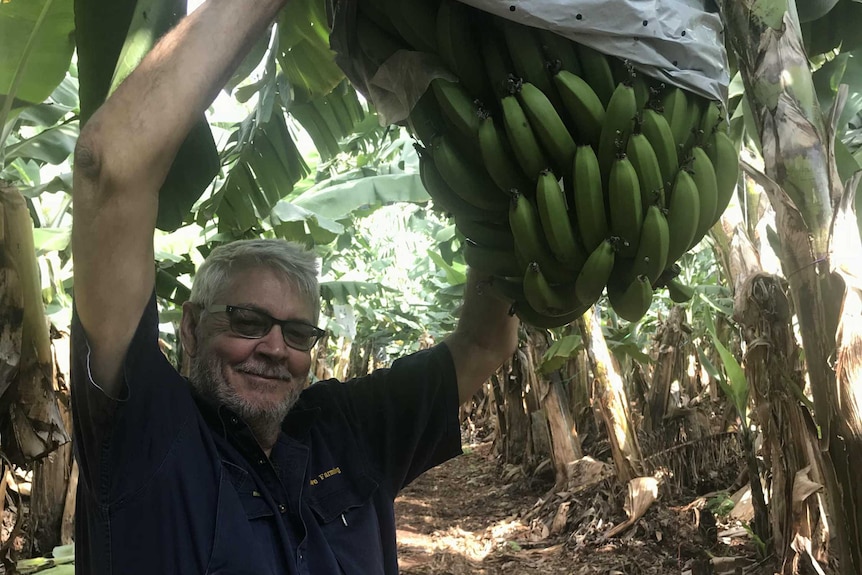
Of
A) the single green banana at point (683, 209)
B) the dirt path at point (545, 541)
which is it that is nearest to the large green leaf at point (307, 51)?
the single green banana at point (683, 209)

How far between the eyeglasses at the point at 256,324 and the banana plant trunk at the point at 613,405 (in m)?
3.52

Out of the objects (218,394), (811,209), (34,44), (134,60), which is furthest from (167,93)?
(811,209)

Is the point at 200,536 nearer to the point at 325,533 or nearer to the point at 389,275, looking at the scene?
the point at 325,533

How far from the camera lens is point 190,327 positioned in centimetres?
141

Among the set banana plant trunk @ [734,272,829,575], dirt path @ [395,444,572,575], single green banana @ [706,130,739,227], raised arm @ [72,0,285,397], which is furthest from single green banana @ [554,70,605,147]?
dirt path @ [395,444,572,575]

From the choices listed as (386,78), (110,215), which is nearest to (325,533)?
(110,215)

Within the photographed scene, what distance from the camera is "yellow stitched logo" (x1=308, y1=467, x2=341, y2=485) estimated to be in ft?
4.40

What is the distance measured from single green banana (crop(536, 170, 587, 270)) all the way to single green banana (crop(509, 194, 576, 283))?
0.01 m

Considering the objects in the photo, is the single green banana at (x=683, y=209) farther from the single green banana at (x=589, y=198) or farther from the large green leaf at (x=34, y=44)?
the large green leaf at (x=34, y=44)

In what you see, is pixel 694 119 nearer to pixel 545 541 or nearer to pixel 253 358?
pixel 253 358

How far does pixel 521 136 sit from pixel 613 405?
163 inches

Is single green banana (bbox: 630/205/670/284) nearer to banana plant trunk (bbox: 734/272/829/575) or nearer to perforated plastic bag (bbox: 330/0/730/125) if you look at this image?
perforated plastic bag (bbox: 330/0/730/125)

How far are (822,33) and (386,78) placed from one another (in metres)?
1.47

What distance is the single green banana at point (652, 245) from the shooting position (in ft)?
3.03
